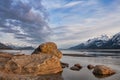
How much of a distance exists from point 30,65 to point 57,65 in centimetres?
521

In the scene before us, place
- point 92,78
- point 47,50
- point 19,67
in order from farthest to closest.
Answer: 1. point 47,50
2. point 19,67
3. point 92,78

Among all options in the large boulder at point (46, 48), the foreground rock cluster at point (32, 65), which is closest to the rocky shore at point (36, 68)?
the foreground rock cluster at point (32, 65)

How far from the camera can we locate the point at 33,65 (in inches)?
1216

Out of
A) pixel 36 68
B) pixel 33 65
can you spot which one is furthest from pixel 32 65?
pixel 36 68

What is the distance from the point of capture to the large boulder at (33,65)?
30.4 meters

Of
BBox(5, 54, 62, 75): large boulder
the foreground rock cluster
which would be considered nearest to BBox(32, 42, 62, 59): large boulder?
the foreground rock cluster

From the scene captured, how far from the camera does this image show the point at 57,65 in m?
34.5

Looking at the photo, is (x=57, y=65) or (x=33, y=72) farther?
(x=57, y=65)

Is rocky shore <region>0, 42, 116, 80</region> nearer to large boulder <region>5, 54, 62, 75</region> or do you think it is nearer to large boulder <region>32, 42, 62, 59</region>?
large boulder <region>5, 54, 62, 75</region>

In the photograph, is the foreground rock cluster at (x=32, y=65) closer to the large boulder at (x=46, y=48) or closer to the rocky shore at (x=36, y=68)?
the rocky shore at (x=36, y=68)

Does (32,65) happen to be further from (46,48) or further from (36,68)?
(46,48)

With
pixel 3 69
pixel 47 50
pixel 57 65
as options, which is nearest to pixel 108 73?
pixel 57 65

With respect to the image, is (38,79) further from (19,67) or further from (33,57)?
(33,57)

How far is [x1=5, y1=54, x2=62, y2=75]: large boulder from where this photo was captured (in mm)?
30406
